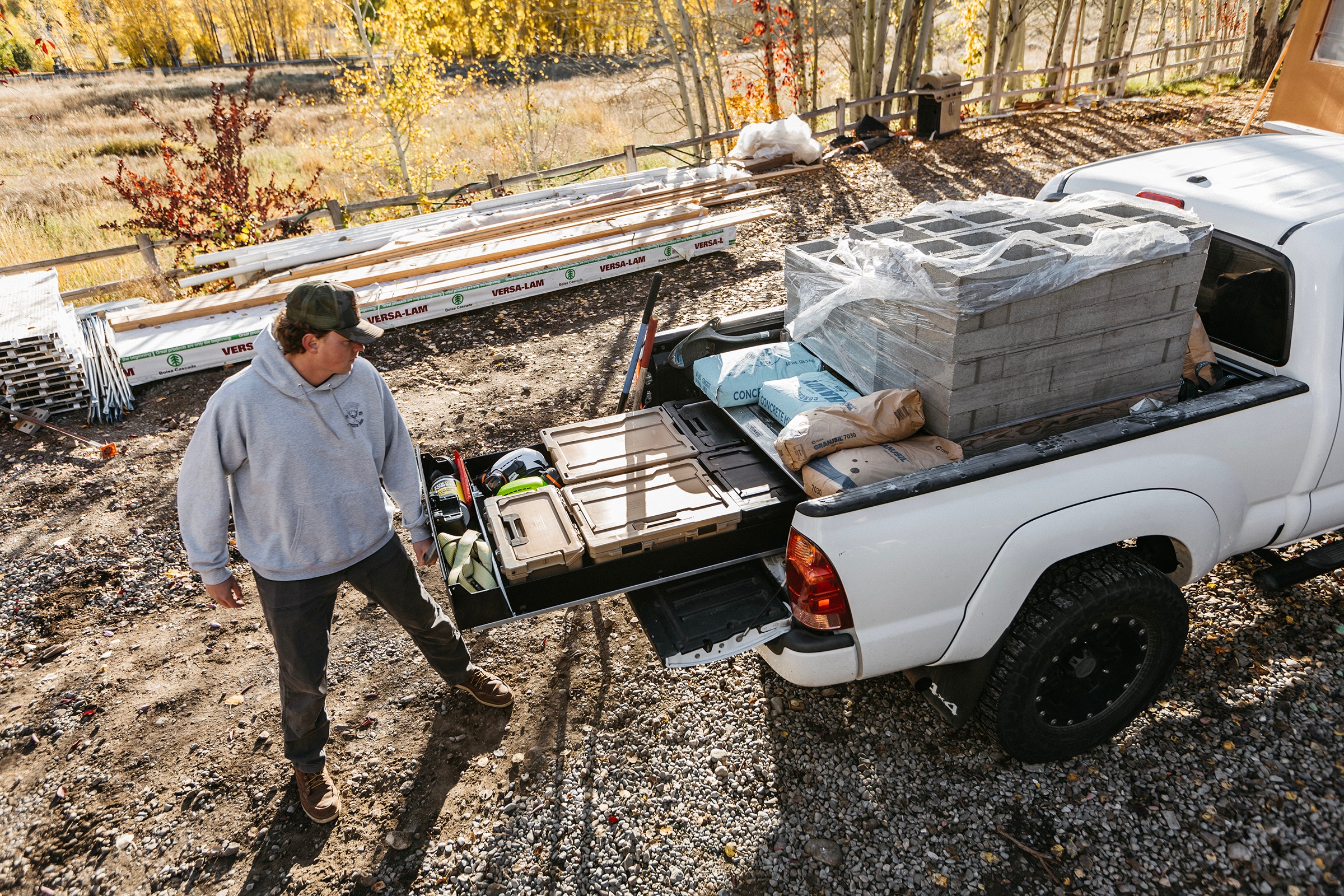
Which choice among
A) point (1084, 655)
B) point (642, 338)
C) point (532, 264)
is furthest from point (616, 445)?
point (532, 264)

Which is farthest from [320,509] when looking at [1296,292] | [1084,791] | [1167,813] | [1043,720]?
[1296,292]

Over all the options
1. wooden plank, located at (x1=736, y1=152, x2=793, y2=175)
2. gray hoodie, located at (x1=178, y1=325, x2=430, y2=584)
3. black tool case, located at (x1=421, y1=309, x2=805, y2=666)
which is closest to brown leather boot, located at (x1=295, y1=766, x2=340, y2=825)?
gray hoodie, located at (x1=178, y1=325, x2=430, y2=584)

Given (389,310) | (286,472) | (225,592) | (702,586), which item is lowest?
(389,310)

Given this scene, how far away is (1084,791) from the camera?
129 inches

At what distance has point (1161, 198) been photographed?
13.3 ft

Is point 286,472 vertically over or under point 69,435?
over

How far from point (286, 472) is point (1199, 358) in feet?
13.7

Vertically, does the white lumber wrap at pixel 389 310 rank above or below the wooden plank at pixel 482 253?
below

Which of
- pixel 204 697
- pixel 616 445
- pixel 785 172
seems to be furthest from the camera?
pixel 785 172

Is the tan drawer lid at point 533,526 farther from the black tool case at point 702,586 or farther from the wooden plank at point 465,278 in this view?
the wooden plank at point 465,278

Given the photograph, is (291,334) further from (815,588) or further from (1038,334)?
(1038,334)

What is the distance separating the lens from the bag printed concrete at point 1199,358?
3.71 metres

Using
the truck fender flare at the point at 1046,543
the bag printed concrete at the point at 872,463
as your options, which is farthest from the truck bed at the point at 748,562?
the truck fender flare at the point at 1046,543

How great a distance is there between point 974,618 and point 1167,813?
120 centimetres
